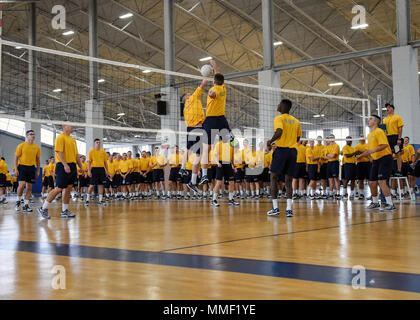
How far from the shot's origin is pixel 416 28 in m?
22.1

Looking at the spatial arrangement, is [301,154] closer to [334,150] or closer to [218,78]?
[334,150]

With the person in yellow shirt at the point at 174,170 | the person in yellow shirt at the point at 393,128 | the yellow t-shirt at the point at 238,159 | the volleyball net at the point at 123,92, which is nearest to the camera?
the person in yellow shirt at the point at 393,128

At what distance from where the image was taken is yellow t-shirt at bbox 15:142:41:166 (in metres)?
10.4

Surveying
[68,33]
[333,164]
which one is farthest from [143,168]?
[68,33]

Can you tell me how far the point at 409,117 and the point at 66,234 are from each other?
12097 mm

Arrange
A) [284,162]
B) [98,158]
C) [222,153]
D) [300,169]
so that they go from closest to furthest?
[284,162] < [222,153] < [98,158] < [300,169]

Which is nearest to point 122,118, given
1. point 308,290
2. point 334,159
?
point 334,159

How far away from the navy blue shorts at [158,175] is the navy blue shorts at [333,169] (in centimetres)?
721

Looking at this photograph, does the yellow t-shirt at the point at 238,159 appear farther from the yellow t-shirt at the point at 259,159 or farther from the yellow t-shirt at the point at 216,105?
the yellow t-shirt at the point at 216,105

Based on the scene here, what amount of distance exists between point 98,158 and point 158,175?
634 cm

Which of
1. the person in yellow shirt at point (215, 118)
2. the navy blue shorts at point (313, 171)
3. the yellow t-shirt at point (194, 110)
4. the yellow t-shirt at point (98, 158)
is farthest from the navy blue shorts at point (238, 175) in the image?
the person in yellow shirt at point (215, 118)

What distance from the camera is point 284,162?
7066mm

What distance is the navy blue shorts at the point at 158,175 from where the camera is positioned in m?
18.2

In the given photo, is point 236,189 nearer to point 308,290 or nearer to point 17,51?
point 308,290
